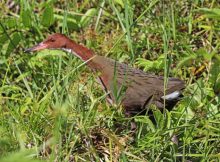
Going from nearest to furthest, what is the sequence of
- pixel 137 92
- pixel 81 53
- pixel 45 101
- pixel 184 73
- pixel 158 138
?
pixel 158 138, pixel 45 101, pixel 137 92, pixel 81 53, pixel 184 73

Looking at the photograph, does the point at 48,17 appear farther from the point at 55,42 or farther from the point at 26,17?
the point at 55,42

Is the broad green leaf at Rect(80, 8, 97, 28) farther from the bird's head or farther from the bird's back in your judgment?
the bird's back

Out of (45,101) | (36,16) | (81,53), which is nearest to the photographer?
(45,101)

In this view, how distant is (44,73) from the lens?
15.6ft

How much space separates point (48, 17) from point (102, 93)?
1055 mm

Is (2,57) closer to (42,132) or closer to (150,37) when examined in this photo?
(150,37)

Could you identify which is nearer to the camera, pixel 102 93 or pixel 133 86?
pixel 133 86

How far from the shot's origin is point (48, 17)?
5305 millimetres

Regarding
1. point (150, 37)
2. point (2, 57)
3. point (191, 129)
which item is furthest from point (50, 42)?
point (191, 129)

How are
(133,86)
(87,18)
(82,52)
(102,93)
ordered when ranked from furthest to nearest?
(87,18) → (82,52) → (102,93) → (133,86)

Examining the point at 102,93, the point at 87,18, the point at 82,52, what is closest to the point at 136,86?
the point at 102,93

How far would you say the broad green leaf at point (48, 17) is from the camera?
5.22 meters

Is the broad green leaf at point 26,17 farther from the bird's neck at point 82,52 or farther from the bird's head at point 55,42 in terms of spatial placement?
the bird's neck at point 82,52

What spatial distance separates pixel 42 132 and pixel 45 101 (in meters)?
0.18
